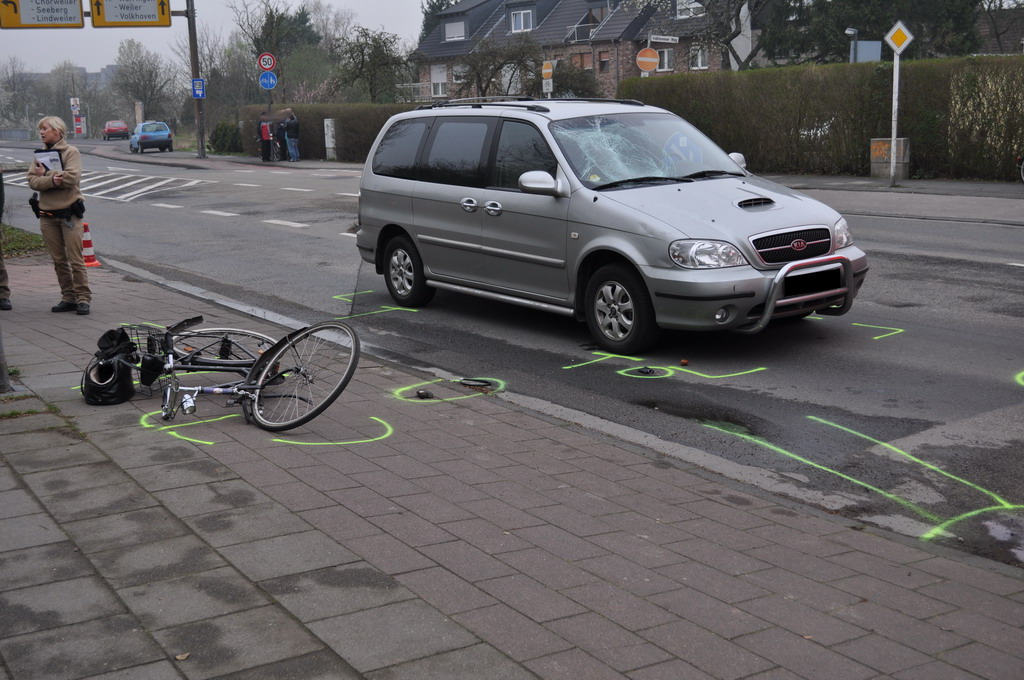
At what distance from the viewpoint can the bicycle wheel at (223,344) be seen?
23.1ft

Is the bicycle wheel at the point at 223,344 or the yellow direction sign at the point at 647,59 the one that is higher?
the yellow direction sign at the point at 647,59

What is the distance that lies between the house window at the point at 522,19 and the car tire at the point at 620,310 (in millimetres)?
71143

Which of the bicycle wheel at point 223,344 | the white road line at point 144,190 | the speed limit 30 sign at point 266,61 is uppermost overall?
the speed limit 30 sign at point 266,61

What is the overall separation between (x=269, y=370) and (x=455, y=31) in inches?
3111

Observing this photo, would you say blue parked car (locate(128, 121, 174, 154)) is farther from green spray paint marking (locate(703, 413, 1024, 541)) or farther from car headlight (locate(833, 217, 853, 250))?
green spray paint marking (locate(703, 413, 1024, 541))

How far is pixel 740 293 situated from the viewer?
306 inches

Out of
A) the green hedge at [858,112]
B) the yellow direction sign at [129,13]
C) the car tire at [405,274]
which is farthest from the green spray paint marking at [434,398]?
the yellow direction sign at [129,13]

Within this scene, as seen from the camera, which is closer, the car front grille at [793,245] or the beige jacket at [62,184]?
the car front grille at [793,245]

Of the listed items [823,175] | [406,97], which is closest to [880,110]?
[823,175]

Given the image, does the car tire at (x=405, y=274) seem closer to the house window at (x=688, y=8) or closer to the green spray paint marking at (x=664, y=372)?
the green spray paint marking at (x=664, y=372)

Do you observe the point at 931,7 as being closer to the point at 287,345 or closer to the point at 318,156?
the point at 318,156

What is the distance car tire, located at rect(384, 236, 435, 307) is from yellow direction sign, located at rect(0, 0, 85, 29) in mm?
25940

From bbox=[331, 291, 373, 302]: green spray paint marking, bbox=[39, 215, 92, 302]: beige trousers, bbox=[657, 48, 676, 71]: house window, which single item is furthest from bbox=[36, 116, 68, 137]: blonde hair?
bbox=[657, 48, 676, 71]: house window

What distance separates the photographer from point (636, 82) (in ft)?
99.1
